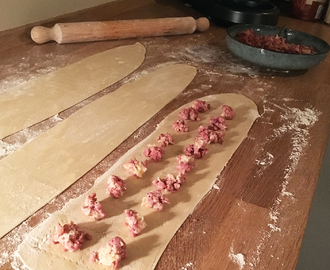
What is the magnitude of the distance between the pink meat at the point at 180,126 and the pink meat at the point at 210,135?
4 centimetres

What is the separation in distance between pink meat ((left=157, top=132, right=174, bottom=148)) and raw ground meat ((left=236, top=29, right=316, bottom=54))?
0.68 metres

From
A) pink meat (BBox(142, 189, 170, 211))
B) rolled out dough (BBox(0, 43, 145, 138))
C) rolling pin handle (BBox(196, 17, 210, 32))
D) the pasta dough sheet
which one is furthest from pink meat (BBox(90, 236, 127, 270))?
rolling pin handle (BBox(196, 17, 210, 32))

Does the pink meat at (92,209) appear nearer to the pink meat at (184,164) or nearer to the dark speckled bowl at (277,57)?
the pink meat at (184,164)

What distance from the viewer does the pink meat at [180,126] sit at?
3.03 ft

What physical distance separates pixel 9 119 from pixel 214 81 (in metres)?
0.71

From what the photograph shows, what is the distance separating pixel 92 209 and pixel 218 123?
0.46 m

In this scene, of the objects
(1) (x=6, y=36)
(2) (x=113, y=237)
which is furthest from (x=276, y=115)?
(1) (x=6, y=36)

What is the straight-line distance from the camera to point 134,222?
0.61m

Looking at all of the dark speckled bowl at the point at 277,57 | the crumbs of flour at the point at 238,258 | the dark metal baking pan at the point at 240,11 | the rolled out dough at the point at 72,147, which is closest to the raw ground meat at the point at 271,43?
the dark speckled bowl at the point at 277,57

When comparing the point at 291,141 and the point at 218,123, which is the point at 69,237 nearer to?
the point at 218,123

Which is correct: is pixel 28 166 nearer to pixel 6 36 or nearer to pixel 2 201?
pixel 2 201

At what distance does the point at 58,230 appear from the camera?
1.89 feet

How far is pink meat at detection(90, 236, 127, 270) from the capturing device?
21.5 inches

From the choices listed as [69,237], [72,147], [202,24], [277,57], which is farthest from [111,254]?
[202,24]
